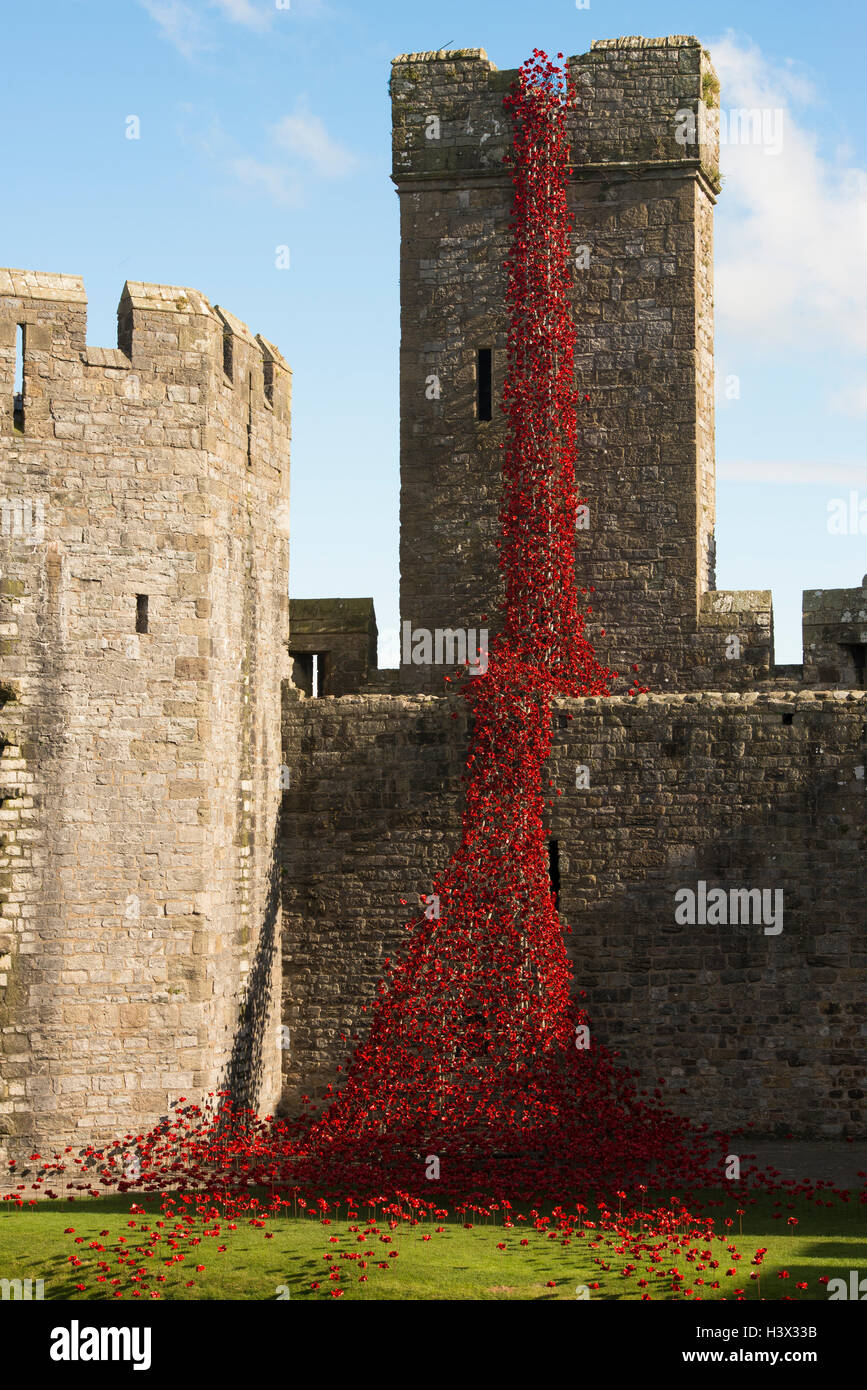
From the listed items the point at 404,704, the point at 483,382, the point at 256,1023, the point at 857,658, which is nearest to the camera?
the point at 256,1023

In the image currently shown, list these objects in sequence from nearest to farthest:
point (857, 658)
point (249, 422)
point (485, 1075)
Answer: point (485, 1075) → point (249, 422) → point (857, 658)

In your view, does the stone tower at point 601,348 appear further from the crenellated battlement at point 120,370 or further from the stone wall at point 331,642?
the crenellated battlement at point 120,370

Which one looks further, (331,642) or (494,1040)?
(331,642)

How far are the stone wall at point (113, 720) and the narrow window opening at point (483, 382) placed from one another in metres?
5.04

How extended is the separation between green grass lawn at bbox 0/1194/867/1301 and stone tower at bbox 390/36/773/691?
8.16m

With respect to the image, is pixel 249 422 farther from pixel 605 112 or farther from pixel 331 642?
pixel 605 112

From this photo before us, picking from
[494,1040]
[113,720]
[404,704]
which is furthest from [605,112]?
[494,1040]

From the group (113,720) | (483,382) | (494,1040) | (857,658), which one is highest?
(483,382)

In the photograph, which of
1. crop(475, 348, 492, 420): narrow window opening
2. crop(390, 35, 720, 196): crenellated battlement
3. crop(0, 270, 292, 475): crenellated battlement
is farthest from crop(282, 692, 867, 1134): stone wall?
crop(390, 35, 720, 196): crenellated battlement

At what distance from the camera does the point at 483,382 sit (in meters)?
21.7

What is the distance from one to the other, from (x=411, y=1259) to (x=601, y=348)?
11739 mm

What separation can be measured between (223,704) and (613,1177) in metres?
5.64

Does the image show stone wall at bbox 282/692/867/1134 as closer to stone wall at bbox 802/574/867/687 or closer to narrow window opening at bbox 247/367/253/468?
stone wall at bbox 802/574/867/687

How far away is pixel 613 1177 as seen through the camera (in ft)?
52.4
